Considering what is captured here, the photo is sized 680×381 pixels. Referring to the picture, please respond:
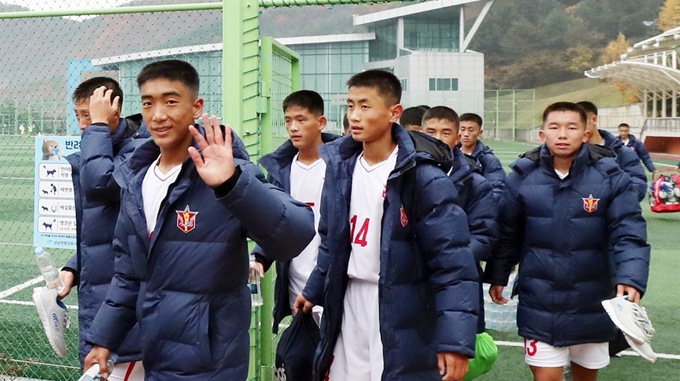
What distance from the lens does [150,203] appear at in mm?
2566

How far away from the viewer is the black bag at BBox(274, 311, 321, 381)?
3.61 meters

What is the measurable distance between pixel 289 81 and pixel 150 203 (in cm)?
246

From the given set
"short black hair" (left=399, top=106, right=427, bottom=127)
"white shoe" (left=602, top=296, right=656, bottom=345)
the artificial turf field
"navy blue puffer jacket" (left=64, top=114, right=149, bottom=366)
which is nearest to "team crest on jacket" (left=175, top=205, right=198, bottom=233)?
"navy blue puffer jacket" (left=64, top=114, right=149, bottom=366)

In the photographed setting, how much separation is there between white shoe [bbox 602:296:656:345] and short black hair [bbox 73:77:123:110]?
2561 mm

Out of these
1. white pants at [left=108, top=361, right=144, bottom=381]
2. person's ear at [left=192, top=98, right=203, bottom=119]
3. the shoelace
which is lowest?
white pants at [left=108, top=361, right=144, bottom=381]

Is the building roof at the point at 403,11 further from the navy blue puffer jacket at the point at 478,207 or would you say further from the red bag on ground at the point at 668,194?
the navy blue puffer jacket at the point at 478,207

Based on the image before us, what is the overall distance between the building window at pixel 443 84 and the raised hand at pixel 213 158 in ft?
169

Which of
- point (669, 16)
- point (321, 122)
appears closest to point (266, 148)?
point (321, 122)

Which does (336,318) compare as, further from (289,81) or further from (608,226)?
(289,81)

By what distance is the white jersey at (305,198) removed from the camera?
4.33 meters

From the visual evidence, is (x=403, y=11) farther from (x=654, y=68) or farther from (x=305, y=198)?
(x=305, y=198)

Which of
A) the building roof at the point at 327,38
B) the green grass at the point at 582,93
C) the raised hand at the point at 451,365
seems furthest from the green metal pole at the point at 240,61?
the green grass at the point at 582,93

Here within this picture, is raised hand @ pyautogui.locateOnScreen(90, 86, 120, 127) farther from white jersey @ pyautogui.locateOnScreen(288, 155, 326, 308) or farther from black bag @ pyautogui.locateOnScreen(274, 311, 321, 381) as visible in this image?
white jersey @ pyautogui.locateOnScreen(288, 155, 326, 308)

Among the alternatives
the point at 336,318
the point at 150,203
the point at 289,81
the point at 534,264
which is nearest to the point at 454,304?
the point at 336,318
